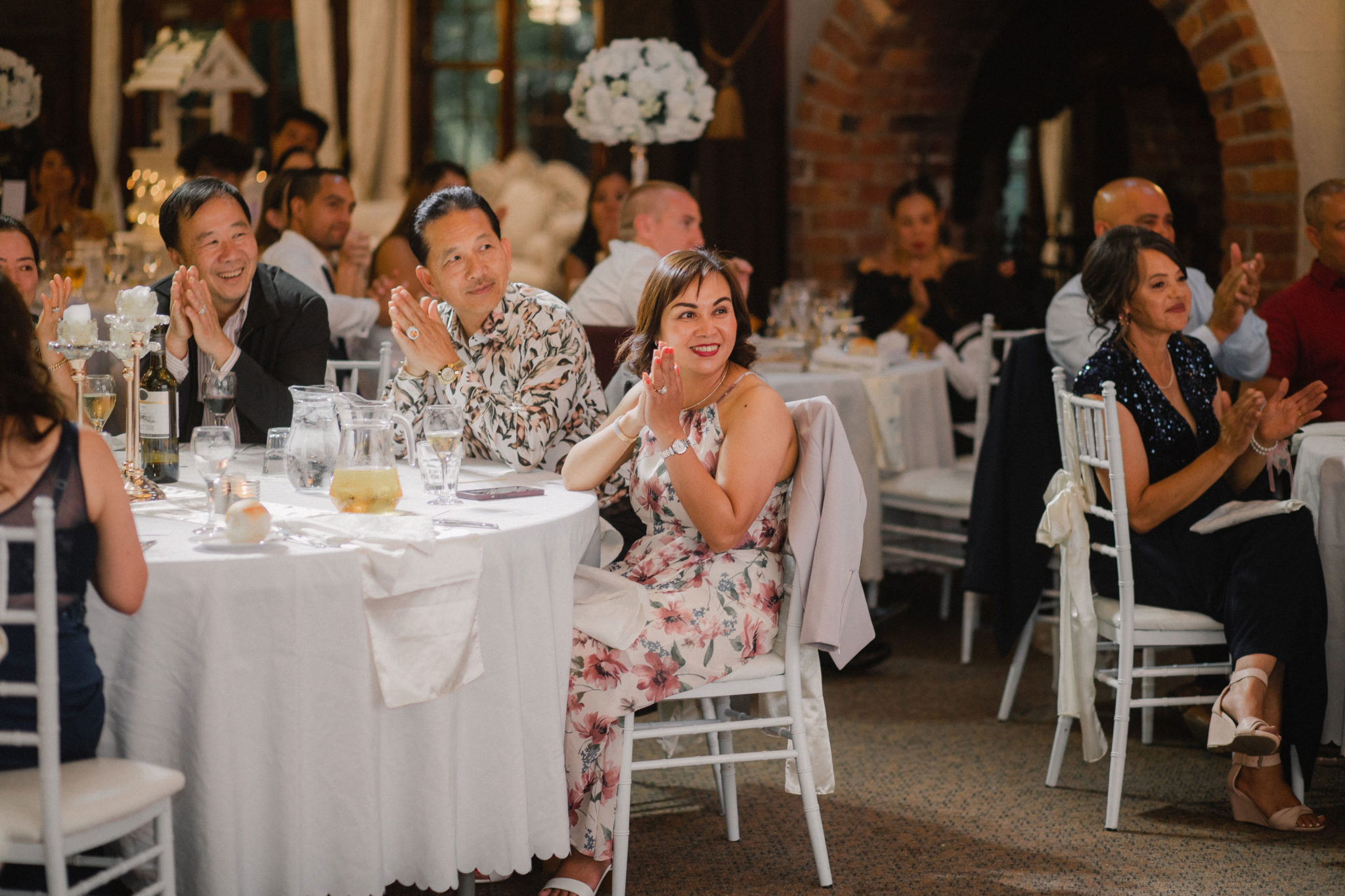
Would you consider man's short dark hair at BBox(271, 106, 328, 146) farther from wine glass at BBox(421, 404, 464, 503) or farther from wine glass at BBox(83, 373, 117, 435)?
wine glass at BBox(421, 404, 464, 503)

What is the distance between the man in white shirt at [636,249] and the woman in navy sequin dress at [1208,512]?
134cm

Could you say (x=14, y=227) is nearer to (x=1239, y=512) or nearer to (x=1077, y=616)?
(x=1077, y=616)

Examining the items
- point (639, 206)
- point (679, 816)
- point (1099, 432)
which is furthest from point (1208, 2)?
point (679, 816)

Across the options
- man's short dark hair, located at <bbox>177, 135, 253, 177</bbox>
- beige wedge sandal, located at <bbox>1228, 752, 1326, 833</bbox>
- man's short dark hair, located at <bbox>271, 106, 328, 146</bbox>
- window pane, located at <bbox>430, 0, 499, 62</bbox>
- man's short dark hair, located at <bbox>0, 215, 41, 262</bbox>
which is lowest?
beige wedge sandal, located at <bbox>1228, 752, 1326, 833</bbox>

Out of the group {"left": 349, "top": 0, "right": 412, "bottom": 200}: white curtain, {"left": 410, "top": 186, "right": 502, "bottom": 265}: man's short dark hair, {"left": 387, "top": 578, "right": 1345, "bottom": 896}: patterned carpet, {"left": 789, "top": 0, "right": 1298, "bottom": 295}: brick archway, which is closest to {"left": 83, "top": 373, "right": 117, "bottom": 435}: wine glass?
{"left": 410, "top": 186, "right": 502, "bottom": 265}: man's short dark hair

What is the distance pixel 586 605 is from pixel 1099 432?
49.6 inches

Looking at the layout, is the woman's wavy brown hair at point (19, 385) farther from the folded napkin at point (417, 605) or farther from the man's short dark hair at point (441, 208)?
the man's short dark hair at point (441, 208)

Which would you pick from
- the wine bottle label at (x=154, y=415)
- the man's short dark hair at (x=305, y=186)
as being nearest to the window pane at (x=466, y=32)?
the man's short dark hair at (x=305, y=186)

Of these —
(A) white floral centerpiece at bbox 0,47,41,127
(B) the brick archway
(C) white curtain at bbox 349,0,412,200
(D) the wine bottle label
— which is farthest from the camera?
(C) white curtain at bbox 349,0,412,200

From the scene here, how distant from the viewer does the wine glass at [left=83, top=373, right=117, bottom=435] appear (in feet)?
7.89

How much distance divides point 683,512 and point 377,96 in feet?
20.5

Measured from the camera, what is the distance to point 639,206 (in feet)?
14.5

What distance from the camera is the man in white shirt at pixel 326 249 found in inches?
175

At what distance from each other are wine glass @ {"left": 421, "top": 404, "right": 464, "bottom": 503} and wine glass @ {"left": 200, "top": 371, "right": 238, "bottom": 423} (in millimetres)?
506
